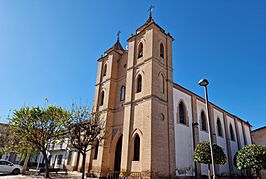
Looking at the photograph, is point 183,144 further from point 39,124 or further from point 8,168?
point 8,168

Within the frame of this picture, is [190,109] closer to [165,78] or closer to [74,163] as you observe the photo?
[165,78]

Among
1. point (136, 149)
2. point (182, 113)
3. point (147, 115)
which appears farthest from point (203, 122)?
point (136, 149)

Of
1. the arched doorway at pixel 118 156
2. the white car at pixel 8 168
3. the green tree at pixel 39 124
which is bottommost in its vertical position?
the white car at pixel 8 168

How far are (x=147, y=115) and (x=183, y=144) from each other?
16.4 feet

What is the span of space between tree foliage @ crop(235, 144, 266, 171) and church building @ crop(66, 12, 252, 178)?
359 centimetres

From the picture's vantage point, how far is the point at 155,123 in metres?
15.0

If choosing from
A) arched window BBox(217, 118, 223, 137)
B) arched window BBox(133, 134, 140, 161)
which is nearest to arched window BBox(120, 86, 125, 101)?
arched window BBox(133, 134, 140, 161)

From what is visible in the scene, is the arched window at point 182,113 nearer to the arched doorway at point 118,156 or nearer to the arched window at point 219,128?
the arched doorway at point 118,156

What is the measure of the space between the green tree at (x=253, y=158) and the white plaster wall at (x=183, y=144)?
468cm

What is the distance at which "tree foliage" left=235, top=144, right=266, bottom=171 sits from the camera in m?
16.8

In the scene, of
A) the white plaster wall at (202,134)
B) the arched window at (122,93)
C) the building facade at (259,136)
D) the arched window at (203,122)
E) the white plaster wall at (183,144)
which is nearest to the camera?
the white plaster wall at (183,144)

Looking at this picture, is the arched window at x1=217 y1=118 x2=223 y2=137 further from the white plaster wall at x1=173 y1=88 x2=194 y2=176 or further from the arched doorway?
the arched doorway

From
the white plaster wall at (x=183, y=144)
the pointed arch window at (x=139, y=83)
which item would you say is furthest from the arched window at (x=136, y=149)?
the pointed arch window at (x=139, y=83)

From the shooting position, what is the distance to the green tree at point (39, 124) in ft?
57.4
